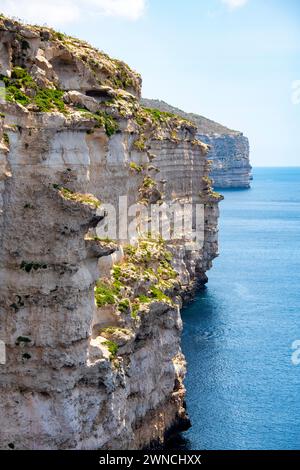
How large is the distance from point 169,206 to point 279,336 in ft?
55.9

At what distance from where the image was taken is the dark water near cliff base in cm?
4724

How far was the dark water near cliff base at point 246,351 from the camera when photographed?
47.2 metres

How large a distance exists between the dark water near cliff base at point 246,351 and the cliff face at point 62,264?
35.8 ft

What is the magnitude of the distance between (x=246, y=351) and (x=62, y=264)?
112 ft

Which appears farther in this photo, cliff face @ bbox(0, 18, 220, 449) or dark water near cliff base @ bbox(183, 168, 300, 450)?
dark water near cliff base @ bbox(183, 168, 300, 450)

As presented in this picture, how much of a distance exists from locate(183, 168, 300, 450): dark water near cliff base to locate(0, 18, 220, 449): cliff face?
429 inches

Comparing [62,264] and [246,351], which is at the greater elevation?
[62,264]

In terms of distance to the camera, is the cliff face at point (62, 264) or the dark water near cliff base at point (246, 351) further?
the dark water near cliff base at point (246, 351)

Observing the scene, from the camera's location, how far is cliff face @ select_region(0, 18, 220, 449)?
31.4m

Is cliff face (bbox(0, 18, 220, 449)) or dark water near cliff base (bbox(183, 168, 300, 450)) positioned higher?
cliff face (bbox(0, 18, 220, 449))

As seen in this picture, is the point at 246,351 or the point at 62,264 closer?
the point at 62,264

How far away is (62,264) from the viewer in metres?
31.7

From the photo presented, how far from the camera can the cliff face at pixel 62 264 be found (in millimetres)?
31438

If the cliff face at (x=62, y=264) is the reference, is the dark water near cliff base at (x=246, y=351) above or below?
below
